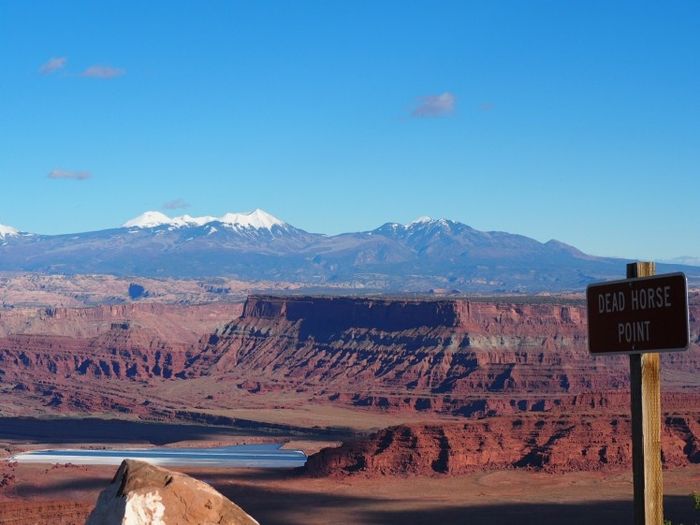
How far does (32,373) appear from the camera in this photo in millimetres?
179500

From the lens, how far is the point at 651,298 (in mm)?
9633

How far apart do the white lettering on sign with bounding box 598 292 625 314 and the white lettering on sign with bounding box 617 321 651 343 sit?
0.13 metres

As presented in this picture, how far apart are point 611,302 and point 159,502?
465 cm

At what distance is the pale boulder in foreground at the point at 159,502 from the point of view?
39.5ft

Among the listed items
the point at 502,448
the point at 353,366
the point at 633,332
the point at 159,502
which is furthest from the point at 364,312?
the point at 633,332

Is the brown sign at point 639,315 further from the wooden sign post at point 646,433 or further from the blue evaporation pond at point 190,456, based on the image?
the blue evaporation pond at point 190,456

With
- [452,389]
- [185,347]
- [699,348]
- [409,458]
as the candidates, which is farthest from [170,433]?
[699,348]

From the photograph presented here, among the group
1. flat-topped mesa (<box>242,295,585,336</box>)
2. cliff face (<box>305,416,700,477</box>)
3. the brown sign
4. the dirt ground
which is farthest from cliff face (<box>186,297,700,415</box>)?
the brown sign

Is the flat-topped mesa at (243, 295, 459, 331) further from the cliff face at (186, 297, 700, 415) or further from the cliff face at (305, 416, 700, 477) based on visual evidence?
the cliff face at (305, 416, 700, 477)

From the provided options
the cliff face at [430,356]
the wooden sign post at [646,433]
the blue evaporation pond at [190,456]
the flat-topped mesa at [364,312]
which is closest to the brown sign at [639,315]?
the wooden sign post at [646,433]

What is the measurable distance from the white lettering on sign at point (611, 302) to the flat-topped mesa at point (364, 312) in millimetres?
157287

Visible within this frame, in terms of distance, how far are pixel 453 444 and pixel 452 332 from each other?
72.6 meters

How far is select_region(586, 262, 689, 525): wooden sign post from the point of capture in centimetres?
959

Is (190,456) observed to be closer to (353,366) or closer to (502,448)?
(502,448)
